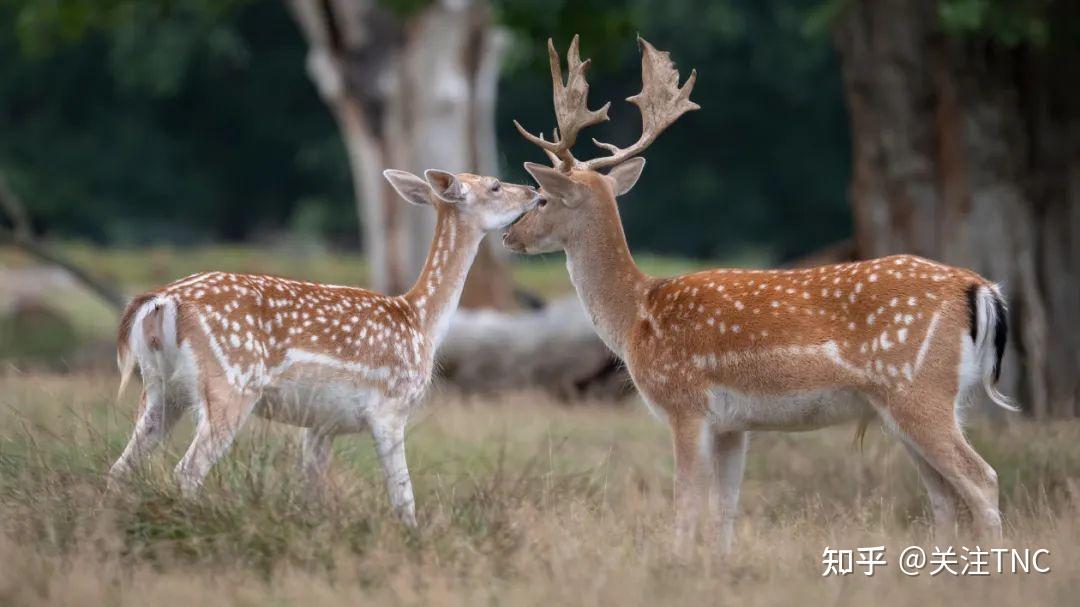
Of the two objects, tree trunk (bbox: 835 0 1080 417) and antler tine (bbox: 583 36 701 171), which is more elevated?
antler tine (bbox: 583 36 701 171)

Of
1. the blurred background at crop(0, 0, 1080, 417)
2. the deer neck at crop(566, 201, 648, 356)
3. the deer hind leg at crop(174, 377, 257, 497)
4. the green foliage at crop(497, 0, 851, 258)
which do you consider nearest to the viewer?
the deer hind leg at crop(174, 377, 257, 497)

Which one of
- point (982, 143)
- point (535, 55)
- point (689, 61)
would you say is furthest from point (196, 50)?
point (982, 143)

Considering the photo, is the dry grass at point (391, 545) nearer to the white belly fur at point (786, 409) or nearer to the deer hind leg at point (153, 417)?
the deer hind leg at point (153, 417)

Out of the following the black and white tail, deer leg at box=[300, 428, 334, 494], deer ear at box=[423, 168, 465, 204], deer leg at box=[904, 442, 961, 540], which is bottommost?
deer leg at box=[904, 442, 961, 540]

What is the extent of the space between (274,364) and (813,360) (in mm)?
2119

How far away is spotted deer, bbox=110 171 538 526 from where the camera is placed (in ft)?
20.6

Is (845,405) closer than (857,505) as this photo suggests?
Yes

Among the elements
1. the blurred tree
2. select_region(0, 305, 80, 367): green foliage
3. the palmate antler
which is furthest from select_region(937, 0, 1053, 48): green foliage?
the blurred tree

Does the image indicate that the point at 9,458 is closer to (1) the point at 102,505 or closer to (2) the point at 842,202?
(1) the point at 102,505

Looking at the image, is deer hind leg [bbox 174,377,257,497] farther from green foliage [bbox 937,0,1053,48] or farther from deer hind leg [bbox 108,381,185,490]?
green foliage [bbox 937,0,1053,48]

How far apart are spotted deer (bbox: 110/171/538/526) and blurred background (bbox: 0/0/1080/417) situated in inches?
201

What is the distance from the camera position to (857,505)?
6871mm

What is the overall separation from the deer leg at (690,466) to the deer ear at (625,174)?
4.62 ft

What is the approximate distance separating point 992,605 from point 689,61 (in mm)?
30151
